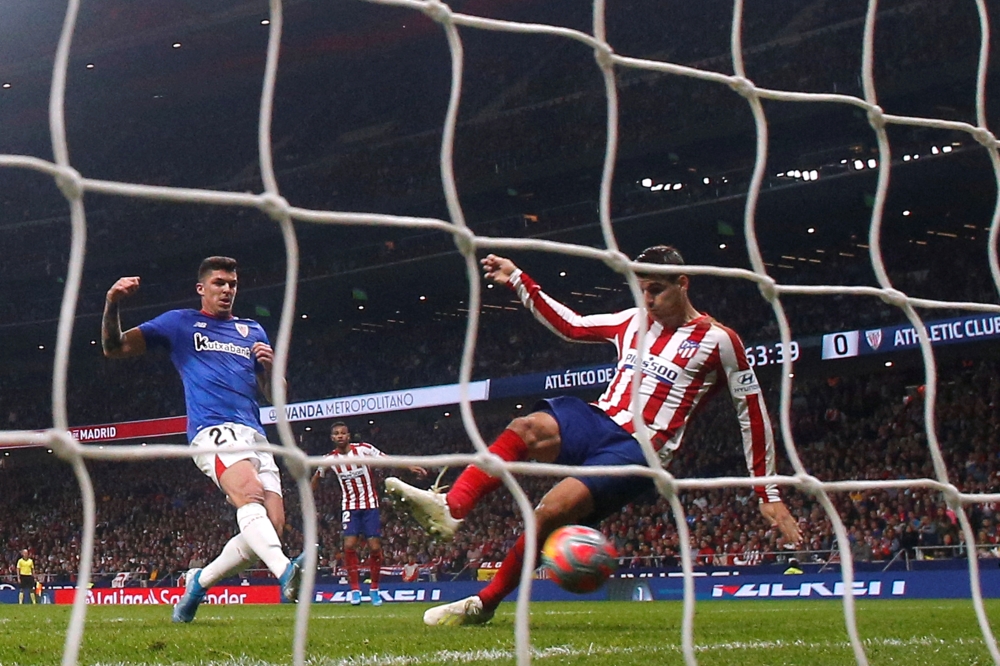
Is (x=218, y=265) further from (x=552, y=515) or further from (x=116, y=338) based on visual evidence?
(x=552, y=515)

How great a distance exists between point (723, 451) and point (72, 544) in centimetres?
1735

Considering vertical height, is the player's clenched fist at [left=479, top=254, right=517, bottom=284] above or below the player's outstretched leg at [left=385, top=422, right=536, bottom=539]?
above

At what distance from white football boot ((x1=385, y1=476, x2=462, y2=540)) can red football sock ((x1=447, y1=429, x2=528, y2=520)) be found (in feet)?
0.32

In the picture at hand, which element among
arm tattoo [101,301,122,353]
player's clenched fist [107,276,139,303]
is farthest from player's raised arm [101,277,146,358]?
player's clenched fist [107,276,139,303]

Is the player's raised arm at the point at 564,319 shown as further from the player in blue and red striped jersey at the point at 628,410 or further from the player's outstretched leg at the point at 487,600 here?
the player's outstretched leg at the point at 487,600

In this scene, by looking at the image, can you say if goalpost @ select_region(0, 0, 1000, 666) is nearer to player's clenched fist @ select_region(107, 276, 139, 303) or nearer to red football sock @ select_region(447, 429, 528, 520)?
player's clenched fist @ select_region(107, 276, 139, 303)

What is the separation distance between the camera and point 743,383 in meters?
5.16

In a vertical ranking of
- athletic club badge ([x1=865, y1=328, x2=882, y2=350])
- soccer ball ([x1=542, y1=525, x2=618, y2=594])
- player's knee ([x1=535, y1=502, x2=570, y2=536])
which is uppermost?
athletic club badge ([x1=865, y1=328, x2=882, y2=350])

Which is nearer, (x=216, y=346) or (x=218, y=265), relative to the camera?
(x=218, y=265)

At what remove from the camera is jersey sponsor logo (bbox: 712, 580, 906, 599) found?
14.6 meters

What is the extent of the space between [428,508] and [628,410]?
1.15 meters

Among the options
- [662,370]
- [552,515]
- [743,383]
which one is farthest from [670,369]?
[552,515]

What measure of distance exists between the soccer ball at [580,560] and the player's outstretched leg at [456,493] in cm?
34

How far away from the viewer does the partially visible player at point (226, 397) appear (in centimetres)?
625
